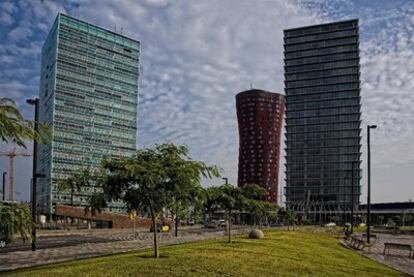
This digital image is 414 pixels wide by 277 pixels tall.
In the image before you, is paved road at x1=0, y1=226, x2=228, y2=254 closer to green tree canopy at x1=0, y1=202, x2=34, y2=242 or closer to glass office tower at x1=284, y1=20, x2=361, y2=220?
green tree canopy at x1=0, y1=202, x2=34, y2=242

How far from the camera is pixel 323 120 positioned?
185750 millimetres

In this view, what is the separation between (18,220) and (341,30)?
19597 cm

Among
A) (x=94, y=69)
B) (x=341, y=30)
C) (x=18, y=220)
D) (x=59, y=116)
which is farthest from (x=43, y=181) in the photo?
(x=18, y=220)

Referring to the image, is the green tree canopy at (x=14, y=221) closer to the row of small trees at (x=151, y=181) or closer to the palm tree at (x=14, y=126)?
the palm tree at (x=14, y=126)

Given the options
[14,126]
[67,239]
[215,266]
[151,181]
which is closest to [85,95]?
[67,239]

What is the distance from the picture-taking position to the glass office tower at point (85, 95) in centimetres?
14600

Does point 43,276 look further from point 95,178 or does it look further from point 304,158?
point 304,158

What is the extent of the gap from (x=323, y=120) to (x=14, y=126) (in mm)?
185837

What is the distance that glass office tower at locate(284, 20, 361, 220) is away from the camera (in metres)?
180

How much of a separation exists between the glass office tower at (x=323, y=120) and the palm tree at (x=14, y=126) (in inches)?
6919

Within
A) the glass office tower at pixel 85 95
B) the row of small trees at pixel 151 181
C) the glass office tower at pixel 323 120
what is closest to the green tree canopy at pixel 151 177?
the row of small trees at pixel 151 181

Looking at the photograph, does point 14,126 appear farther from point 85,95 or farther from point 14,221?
point 85,95

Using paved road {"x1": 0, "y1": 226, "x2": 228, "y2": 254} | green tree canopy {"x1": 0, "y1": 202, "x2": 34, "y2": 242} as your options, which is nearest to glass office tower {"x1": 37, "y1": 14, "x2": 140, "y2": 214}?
paved road {"x1": 0, "y1": 226, "x2": 228, "y2": 254}

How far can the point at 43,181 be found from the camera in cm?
14900
